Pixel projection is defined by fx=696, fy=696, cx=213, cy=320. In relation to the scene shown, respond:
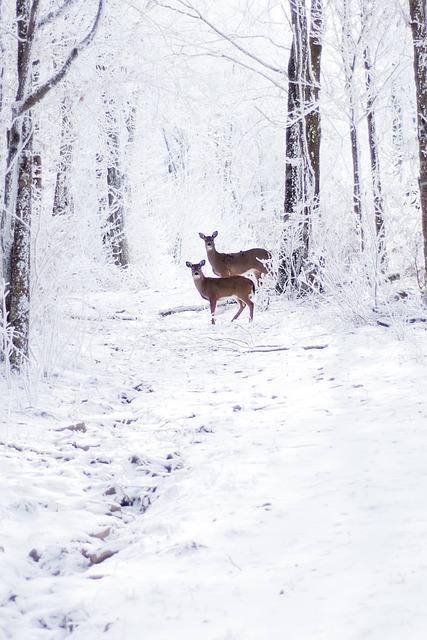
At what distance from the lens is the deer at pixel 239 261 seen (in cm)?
1238

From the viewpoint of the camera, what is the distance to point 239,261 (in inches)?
495

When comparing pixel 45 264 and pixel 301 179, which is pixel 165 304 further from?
pixel 45 264

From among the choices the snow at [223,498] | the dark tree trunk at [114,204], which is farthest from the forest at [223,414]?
the dark tree trunk at [114,204]

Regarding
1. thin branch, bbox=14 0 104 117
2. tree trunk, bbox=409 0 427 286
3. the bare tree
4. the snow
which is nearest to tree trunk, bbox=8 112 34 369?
the bare tree

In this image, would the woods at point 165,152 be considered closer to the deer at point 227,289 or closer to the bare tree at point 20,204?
the bare tree at point 20,204

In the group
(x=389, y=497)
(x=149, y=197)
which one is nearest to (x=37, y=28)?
(x=389, y=497)

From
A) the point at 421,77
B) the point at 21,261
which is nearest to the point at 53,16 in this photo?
the point at 21,261

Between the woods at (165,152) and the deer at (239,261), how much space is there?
0.43 m

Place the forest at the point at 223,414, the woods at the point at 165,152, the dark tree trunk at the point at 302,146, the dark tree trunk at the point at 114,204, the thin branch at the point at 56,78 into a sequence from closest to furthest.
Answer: the forest at the point at 223,414, the thin branch at the point at 56,78, the woods at the point at 165,152, the dark tree trunk at the point at 302,146, the dark tree trunk at the point at 114,204

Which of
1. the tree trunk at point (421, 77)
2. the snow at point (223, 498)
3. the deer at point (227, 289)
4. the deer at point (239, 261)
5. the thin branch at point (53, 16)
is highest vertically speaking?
the thin branch at point (53, 16)

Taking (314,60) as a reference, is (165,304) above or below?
below

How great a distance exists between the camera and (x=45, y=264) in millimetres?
7441

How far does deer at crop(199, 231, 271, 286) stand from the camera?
40.6 ft

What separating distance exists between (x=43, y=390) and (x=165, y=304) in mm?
7117
